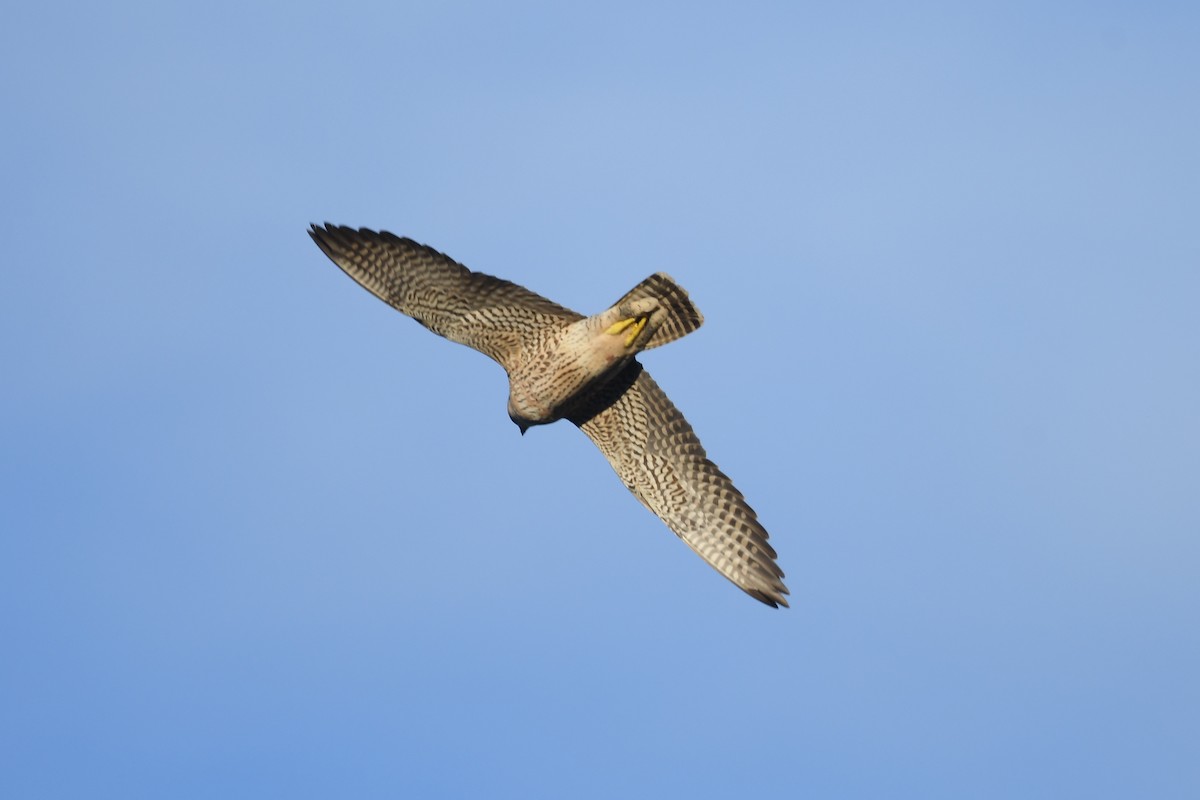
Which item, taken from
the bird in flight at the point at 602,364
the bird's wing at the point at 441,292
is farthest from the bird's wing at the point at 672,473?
the bird's wing at the point at 441,292

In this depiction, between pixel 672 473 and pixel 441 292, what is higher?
pixel 441 292

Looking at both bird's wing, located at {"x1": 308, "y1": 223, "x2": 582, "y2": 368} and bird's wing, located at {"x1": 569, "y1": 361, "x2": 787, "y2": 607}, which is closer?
bird's wing, located at {"x1": 308, "y1": 223, "x2": 582, "y2": 368}

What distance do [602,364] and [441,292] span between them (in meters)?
1.57

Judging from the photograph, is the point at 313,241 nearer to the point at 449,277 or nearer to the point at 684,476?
the point at 449,277

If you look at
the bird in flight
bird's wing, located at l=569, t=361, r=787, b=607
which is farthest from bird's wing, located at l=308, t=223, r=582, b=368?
bird's wing, located at l=569, t=361, r=787, b=607

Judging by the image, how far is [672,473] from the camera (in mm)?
17219

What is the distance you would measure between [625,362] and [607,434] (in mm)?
1037

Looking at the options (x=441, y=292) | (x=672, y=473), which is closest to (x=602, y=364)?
(x=672, y=473)

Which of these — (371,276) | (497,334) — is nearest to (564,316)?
(497,334)

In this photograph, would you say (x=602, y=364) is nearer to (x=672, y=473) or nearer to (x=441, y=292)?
(x=672, y=473)

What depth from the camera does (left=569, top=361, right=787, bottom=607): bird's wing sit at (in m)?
16.8

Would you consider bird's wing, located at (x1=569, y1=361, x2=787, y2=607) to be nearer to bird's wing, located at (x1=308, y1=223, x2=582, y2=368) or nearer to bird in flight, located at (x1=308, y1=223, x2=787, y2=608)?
bird in flight, located at (x1=308, y1=223, x2=787, y2=608)

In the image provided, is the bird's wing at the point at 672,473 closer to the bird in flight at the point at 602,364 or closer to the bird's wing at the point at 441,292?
the bird in flight at the point at 602,364

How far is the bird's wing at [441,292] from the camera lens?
16547 mm
